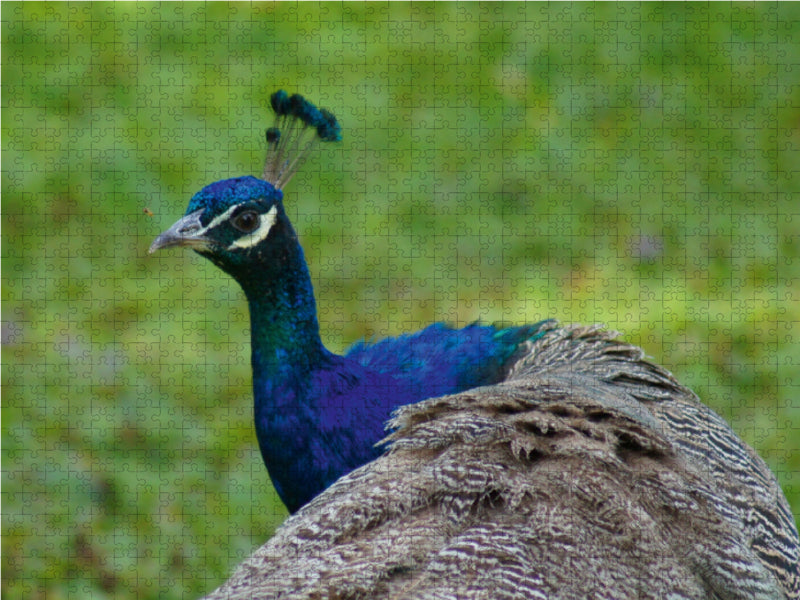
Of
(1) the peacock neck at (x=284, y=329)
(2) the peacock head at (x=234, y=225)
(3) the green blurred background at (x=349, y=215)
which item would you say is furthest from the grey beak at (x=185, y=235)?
(3) the green blurred background at (x=349, y=215)

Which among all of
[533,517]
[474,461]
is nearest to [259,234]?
[474,461]

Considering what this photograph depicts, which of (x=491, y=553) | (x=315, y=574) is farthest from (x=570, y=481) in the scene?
(x=315, y=574)

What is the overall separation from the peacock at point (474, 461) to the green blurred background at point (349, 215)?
1081 millimetres

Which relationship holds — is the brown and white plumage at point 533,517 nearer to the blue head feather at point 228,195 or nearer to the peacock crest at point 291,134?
the blue head feather at point 228,195

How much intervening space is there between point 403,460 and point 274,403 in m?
0.73

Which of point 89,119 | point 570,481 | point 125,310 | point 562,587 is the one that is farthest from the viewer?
point 89,119

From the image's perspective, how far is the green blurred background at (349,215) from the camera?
4.12m

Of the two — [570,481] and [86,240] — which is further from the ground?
[86,240]

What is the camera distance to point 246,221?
115 inches

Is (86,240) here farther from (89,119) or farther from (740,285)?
(740,285)

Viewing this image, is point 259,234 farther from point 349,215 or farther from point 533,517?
point 349,215

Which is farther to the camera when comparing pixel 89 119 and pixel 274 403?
pixel 89 119

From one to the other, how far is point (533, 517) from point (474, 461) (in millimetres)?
205

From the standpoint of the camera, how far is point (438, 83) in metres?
5.86
